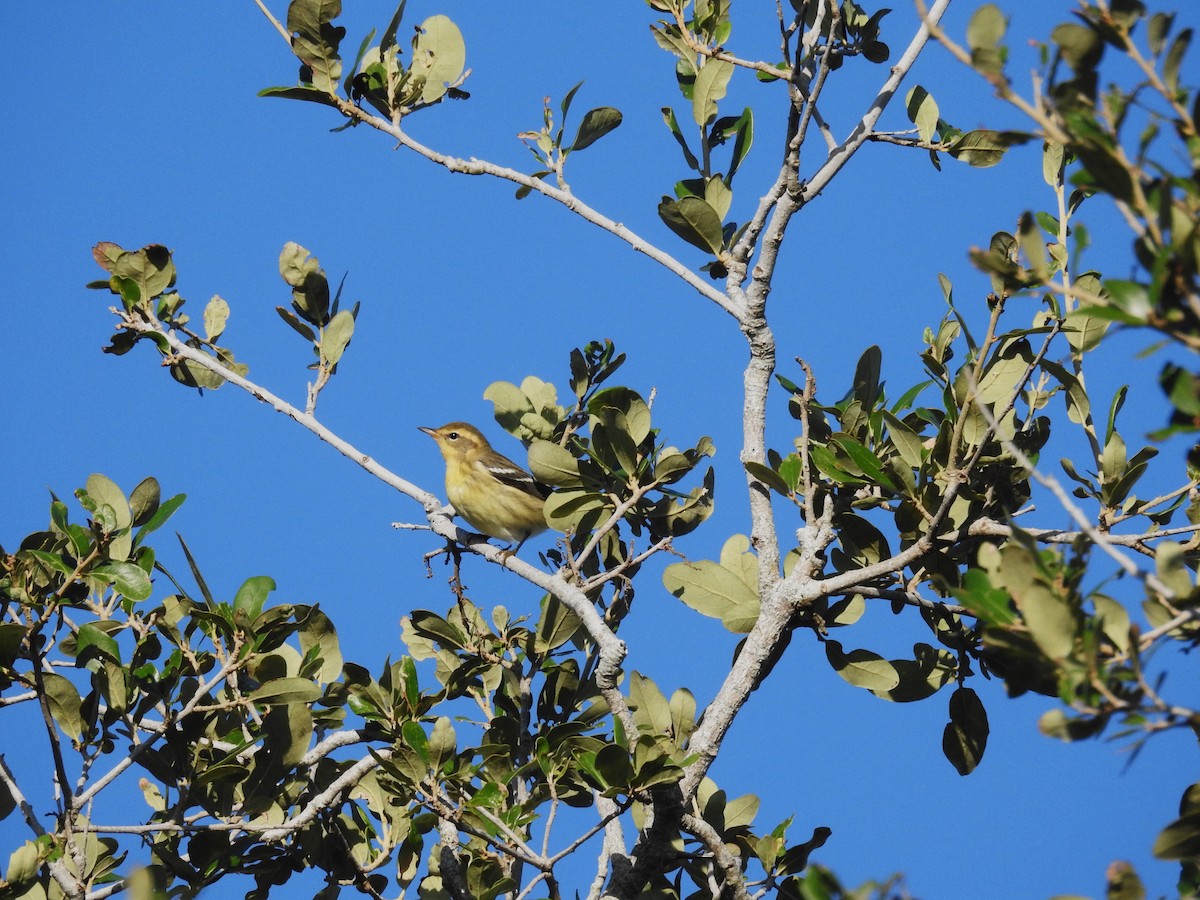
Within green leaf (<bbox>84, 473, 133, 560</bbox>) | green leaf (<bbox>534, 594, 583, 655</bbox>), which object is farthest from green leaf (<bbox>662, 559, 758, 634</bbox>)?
green leaf (<bbox>84, 473, 133, 560</bbox>)

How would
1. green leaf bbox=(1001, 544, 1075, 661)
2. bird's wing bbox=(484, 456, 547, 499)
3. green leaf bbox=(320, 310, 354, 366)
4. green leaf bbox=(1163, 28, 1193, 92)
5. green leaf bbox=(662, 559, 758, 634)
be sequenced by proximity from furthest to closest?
bird's wing bbox=(484, 456, 547, 499) → green leaf bbox=(320, 310, 354, 366) → green leaf bbox=(662, 559, 758, 634) → green leaf bbox=(1001, 544, 1075, 661) → green leaf bbox=(1163, 28, 1193, 92)

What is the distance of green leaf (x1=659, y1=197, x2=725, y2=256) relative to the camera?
5.00 m

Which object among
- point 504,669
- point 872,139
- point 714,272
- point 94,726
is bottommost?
point 94,726

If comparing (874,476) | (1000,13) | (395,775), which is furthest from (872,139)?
(395,775)

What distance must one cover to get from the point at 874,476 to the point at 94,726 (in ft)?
10.4

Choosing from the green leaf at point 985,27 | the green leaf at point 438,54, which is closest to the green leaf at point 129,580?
the green leaf at point 438,54

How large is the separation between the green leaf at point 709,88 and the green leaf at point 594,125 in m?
0.43

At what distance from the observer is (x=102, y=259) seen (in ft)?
18.8

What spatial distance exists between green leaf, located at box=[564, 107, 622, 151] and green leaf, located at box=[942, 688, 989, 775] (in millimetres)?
2948

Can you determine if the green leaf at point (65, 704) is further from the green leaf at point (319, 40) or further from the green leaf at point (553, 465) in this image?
the green leaf at point (319, 40)

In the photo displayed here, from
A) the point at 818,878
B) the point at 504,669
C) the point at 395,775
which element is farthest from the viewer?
the point at 504,669

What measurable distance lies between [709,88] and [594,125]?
570mm

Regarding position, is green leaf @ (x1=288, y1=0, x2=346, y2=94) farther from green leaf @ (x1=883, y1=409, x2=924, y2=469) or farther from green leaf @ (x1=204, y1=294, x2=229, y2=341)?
green leaf @ (x1=883, y1=409, x2=924, y2=469)

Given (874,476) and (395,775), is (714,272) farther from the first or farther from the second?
(395,775)
